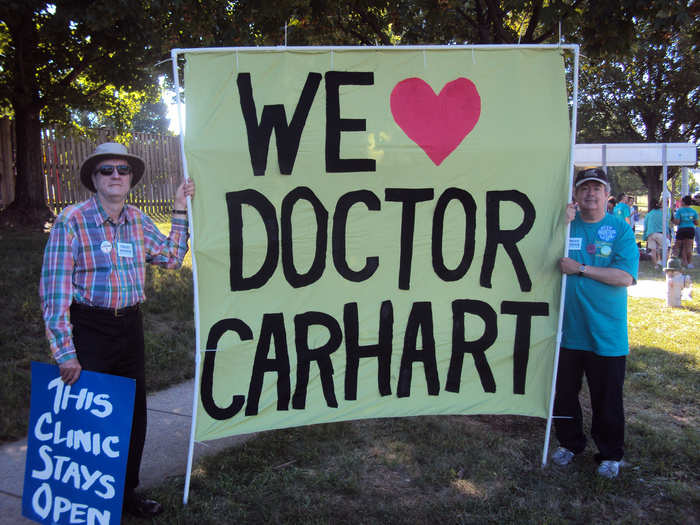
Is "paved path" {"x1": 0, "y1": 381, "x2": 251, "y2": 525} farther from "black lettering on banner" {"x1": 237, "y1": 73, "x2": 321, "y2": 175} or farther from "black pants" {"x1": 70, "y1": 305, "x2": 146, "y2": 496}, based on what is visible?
"black lettering on banner" {"x1": 237, "y1": 73, "x2": 321, "y2": 175}

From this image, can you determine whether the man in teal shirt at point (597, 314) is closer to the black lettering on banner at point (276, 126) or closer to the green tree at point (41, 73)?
the black lettering on banner at point (276, 126)

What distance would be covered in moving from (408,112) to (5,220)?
929 cm

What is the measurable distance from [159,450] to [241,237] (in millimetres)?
1770

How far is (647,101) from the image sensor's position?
2442 centimetres

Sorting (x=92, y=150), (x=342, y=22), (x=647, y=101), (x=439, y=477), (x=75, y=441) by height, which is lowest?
(x=439, y=477)

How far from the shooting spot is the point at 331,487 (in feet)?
11.8

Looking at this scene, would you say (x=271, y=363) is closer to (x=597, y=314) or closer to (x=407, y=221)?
(x=407, y=221)

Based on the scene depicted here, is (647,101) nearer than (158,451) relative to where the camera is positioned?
No

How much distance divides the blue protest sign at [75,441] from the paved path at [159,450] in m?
0.42

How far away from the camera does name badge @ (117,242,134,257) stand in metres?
3.03

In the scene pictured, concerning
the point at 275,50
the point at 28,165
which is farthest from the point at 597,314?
the point at 28,165

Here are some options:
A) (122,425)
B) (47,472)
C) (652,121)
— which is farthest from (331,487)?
(652,121)

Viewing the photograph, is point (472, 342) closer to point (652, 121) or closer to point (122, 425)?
point (122, 425)

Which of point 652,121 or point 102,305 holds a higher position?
point 652,121
